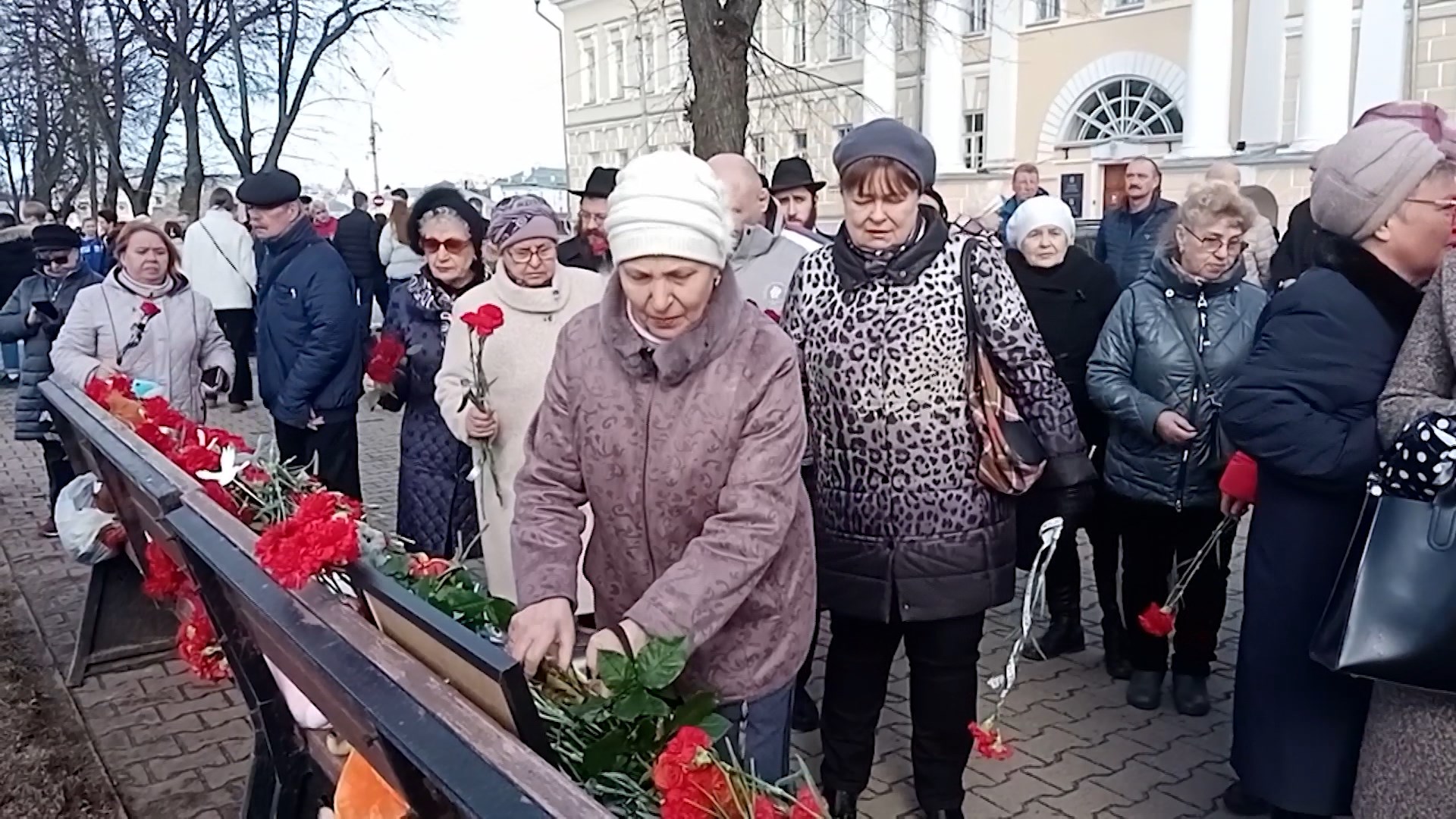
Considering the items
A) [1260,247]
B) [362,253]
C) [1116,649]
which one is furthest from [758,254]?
[362,253]

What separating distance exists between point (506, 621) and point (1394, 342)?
176 centimetres

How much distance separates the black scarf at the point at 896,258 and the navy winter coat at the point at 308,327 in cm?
274

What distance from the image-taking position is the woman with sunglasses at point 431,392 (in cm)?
436

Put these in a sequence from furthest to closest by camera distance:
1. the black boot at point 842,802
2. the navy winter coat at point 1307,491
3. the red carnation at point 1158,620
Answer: the red carnation at point 1158,620 → the black boot at point 842,802 → the navy winter coat at point 1307,491

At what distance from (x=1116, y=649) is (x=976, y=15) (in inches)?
1087

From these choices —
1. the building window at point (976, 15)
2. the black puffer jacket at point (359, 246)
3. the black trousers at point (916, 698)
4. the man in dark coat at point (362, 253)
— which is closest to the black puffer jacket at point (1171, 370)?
the black trousers at point (916, 698)

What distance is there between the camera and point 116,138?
19734 millimetres

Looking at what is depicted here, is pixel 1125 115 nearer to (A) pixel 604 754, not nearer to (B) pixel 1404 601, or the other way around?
(B) pixel 1404 601

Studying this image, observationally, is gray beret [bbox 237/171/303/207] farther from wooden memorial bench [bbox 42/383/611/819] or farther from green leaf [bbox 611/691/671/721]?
green leaf [bbox 611/691/671/721]

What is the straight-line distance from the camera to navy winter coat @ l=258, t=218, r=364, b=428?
5.13 metres

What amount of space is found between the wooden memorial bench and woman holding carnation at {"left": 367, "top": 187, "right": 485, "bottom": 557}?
83 centimetres

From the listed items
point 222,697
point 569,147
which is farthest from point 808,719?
point 569,147

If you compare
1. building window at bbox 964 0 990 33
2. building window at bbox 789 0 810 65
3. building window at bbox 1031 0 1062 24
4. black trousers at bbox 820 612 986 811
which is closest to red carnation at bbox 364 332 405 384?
black trousers at bbox 820 612 986 811

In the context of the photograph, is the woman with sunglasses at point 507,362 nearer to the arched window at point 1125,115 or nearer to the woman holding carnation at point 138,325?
the woman holding carnation at point 138,325
